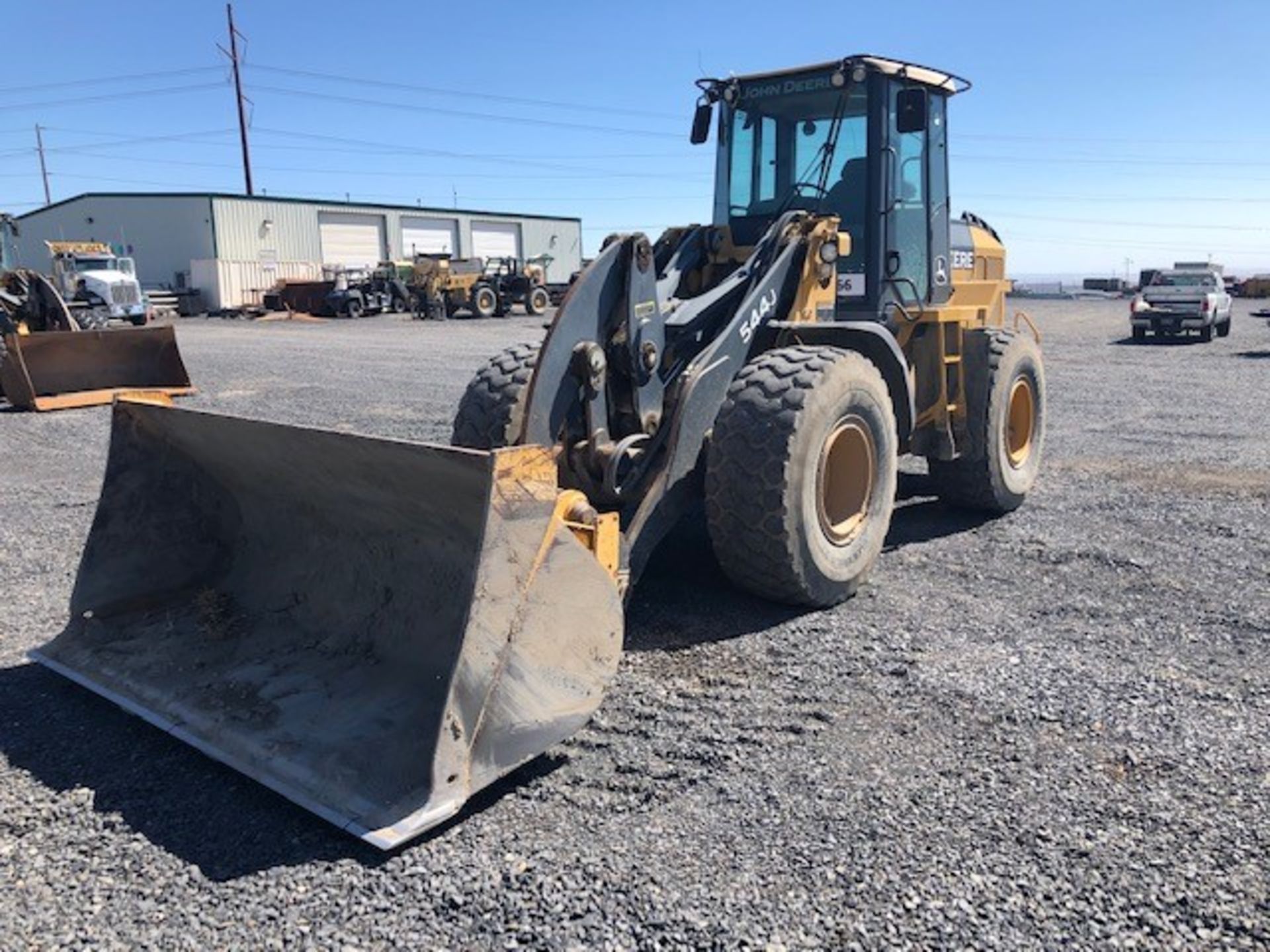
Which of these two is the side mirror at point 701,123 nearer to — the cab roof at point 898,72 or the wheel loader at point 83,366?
the cab roof at point 898,72

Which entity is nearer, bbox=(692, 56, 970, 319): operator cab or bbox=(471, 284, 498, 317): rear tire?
bbox=(692, 56, 970, 319): operator cab

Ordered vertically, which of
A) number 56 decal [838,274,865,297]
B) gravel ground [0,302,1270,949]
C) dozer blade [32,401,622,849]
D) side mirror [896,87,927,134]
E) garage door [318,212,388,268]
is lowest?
gravel ground [0,302,1270,949]

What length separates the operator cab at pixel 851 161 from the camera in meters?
6.05

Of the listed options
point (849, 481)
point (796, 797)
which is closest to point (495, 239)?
point (849, 481)

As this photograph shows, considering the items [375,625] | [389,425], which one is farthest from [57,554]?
[389,425]

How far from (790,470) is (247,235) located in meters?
47.6

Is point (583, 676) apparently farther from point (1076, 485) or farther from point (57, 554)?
point (1076, 485)

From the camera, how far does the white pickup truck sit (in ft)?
77.2

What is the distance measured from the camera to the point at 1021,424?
7512mm

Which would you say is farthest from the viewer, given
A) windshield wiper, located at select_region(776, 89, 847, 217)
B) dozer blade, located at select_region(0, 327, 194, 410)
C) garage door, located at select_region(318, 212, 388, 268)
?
garage door, located at select_region(318, 212, 388, 268)

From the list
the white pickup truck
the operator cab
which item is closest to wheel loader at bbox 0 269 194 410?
the operator cab

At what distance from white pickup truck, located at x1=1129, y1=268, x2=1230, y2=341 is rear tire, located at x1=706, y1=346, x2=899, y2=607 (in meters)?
21.8

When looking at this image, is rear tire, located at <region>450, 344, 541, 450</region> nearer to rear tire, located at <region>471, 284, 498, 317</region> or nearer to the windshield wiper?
the windshield wiper

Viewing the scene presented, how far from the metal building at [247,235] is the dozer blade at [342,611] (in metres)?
43.7
